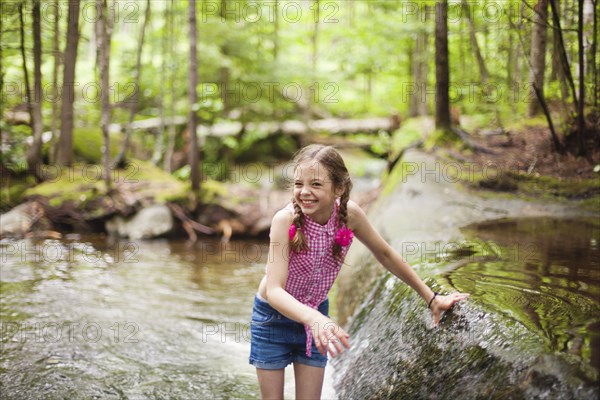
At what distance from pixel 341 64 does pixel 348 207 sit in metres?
16.4

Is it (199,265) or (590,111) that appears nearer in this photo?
(590,111)

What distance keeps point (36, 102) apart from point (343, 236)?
10.5 metres

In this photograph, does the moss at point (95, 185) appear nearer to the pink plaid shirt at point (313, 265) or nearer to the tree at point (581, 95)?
the tree at point (581, 95)

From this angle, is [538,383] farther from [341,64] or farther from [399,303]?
[341,64]

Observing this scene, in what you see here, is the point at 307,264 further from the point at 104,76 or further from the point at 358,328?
the point at 104,76

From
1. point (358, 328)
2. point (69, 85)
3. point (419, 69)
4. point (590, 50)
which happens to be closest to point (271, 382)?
point (358, 328)

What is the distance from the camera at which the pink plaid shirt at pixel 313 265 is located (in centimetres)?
301

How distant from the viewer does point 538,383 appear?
2.34 meters

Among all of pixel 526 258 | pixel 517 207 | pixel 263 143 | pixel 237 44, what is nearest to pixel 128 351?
pixel 526 258

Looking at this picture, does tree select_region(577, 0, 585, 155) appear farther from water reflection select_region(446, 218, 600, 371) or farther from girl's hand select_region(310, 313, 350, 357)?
girl's hand select_region(310, 313, 350, 357)

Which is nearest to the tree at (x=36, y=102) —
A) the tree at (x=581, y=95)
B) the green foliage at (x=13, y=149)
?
the green foliage at (x=13, y=149)

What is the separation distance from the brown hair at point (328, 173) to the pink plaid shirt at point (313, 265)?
44 mm

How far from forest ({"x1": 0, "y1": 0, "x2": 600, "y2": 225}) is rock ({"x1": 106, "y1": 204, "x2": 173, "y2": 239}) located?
84 cm

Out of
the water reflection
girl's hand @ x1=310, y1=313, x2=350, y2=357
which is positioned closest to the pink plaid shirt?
girl's hand @ x1=310, y1=313, x2=350, y2=357
